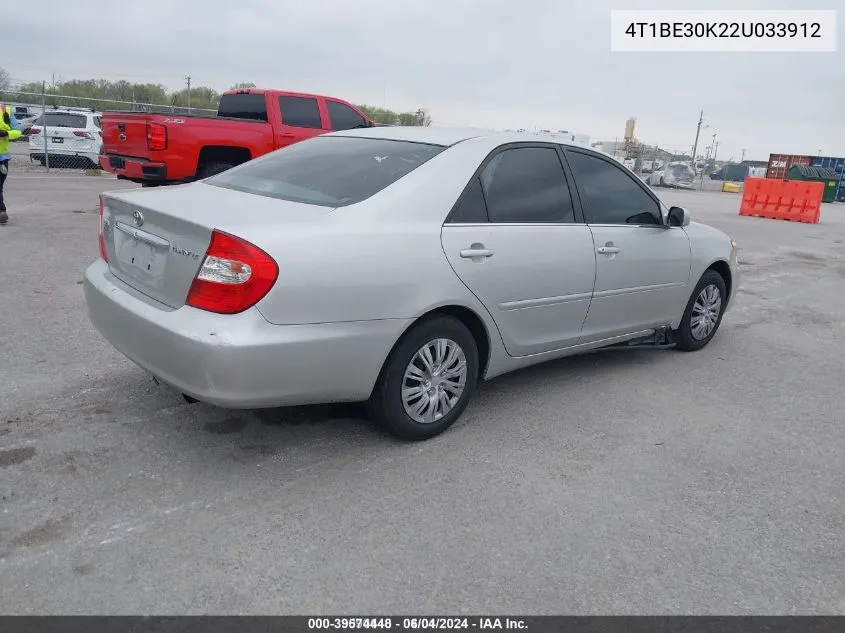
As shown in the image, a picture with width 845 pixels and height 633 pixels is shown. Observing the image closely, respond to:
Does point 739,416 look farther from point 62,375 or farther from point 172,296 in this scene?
point 62,375

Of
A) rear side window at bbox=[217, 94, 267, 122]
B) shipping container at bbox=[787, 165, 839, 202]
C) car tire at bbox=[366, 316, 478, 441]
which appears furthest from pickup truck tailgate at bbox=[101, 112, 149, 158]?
shipping container at bbox=[787, 165, 839, 202]

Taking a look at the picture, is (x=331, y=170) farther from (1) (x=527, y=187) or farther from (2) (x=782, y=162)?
(2) (x=782, y=162)

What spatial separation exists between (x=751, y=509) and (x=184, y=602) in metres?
2.44

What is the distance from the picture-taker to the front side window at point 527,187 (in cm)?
392

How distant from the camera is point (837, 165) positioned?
3612cm

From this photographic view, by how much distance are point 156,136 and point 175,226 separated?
7.54 m

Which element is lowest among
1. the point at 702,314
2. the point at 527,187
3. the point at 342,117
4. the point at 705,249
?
the point at 702,314

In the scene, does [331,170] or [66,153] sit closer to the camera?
[331,170]

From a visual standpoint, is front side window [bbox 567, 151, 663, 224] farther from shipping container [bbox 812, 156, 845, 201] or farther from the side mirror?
shipping container [bbox 812, 156, 845, 201]

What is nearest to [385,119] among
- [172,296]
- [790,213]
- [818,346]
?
[790,213]

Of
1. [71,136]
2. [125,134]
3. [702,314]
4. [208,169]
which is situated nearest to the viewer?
[702,314]

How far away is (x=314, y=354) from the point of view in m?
3.07

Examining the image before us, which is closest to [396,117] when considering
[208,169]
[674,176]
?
[674,176]

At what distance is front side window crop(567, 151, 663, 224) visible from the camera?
4527mm
